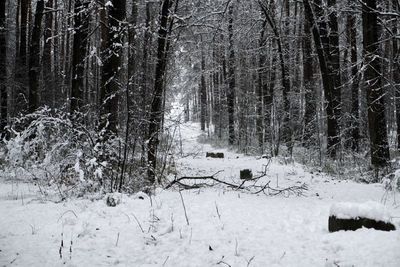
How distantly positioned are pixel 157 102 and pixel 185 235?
3.56m

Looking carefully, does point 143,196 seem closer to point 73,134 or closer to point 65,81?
point 73,134

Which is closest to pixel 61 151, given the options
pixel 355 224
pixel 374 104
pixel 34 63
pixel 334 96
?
pixel 355 224

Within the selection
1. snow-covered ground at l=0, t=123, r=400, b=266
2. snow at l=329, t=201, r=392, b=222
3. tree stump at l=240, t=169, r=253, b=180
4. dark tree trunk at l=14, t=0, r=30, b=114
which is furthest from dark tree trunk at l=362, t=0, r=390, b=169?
dark tree trunk at l=14, t=0, r=30, b=114

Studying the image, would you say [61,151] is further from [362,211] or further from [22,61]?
[22,61]

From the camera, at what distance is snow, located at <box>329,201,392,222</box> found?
2.90 metres

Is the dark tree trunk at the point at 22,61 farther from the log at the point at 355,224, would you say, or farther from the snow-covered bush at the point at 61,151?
the log at the point at 355,224

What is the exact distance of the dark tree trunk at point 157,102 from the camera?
5762mm

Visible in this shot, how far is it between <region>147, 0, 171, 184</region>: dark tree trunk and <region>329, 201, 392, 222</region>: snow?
3388 mm

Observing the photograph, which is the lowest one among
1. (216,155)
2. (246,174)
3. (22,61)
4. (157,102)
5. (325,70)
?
(216,155)

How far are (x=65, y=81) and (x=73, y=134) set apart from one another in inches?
549

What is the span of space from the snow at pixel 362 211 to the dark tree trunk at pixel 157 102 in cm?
339

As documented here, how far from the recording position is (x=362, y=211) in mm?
2949

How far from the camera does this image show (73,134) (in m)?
4.77

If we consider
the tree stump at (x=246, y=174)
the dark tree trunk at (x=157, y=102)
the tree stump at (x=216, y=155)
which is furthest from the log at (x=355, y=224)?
the tree stump at (x=216, y=155)
